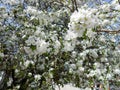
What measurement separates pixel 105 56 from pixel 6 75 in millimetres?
2406

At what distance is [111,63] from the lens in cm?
866

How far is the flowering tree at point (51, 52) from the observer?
21.1 ft

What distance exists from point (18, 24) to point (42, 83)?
1.72 m

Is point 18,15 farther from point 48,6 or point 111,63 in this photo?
point 111,63

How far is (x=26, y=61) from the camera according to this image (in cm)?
652

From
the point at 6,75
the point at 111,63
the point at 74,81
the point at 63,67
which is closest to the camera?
the point at 63,67

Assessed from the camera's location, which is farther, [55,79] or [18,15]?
[18,15]

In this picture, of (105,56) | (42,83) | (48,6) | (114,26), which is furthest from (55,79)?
(48,6)

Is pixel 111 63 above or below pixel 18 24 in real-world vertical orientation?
below

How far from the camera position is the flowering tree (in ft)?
21.1

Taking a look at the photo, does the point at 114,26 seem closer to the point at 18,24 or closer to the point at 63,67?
the point at 63,67

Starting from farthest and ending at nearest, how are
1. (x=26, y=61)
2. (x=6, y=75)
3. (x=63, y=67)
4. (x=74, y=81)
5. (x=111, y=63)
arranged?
(x=111, y=63), (x=6, y=75), (x=74, y=81), (x=63, y=67), (x=26, y=61)

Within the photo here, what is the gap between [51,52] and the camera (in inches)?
227

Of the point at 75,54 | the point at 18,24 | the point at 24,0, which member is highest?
the point at 24,0
